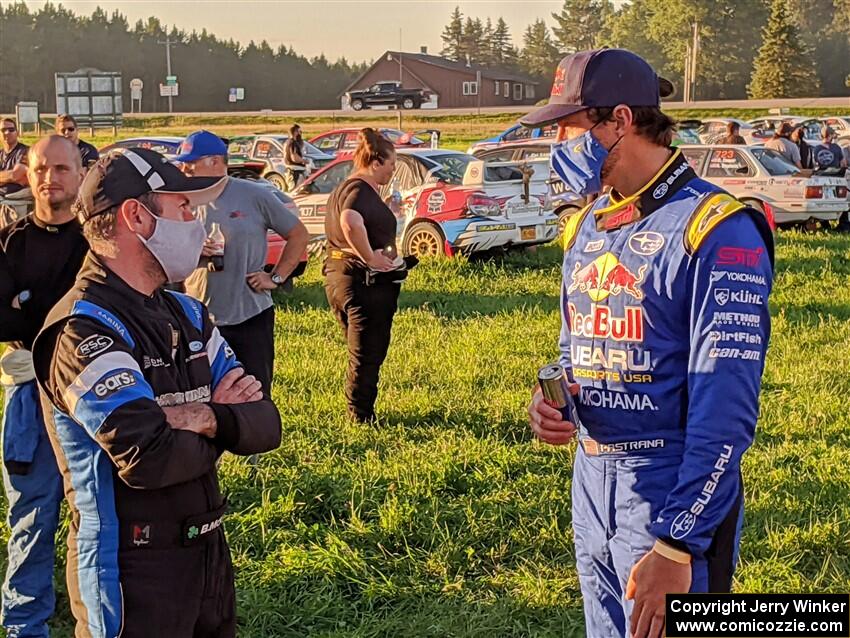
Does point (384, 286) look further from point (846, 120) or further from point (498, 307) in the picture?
point (846, 120)

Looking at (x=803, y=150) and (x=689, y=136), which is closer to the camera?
(x=803, y=150)

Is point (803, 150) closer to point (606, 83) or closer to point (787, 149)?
point (787, 149)

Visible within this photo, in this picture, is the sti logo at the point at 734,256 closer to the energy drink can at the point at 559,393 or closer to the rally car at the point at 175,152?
the energy drink can at the point at 559,393

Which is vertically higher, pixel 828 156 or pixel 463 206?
A: pixel 828 156

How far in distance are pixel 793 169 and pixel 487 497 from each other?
1344 cm

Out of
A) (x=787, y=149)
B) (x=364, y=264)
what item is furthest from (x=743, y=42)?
(x=364, y=264)

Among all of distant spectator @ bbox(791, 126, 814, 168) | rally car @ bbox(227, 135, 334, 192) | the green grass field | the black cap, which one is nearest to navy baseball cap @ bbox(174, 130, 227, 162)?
the green grass field

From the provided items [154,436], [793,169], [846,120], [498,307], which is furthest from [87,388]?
[846,120]

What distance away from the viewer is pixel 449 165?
14.7m

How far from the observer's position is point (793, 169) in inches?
683

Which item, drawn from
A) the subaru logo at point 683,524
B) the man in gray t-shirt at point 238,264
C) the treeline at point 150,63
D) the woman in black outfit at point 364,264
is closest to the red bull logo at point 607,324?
the subaru logo at point 683,524

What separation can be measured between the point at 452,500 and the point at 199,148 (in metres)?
2.51

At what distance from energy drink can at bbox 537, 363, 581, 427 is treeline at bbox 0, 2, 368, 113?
347 feet

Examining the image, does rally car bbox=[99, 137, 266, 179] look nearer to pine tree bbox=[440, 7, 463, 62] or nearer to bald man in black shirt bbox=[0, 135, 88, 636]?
bald man in black shirt bbox=[0, 135, 88, 636]
